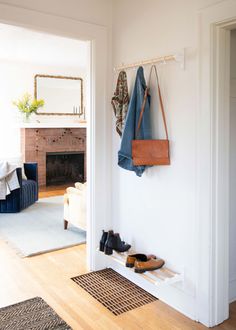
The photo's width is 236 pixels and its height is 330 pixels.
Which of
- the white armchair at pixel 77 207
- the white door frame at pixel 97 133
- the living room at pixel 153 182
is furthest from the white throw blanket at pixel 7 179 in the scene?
the white door frame at pixel 97 133

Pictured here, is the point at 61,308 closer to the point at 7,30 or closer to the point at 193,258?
the point at 193,258

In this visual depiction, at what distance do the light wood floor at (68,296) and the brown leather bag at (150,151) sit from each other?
1050 mm

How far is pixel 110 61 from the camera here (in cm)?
310

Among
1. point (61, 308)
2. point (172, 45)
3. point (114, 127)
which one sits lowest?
point (61, 308)

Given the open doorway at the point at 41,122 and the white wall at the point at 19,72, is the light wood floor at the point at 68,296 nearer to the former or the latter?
the open doorway at the point at 41,122

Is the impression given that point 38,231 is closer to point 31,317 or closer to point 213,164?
point 31,317

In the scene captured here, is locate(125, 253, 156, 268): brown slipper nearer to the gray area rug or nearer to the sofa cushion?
the gray area rug

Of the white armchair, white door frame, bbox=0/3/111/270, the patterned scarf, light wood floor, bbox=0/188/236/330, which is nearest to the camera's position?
light wood floor, bbox=0/188/236/330

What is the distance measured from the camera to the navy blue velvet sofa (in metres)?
5.34

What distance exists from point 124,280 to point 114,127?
1.31m

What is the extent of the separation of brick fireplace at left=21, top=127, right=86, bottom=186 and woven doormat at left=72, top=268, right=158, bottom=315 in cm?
470

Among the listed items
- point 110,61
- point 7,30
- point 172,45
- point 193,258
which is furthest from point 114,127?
point 7,30

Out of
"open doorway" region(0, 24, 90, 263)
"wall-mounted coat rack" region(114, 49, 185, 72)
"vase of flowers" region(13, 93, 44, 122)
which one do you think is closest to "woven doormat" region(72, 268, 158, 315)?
"wall-mounted coat rack" region(114, 49, 185, 72)

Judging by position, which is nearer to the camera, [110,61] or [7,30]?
[110,61]
